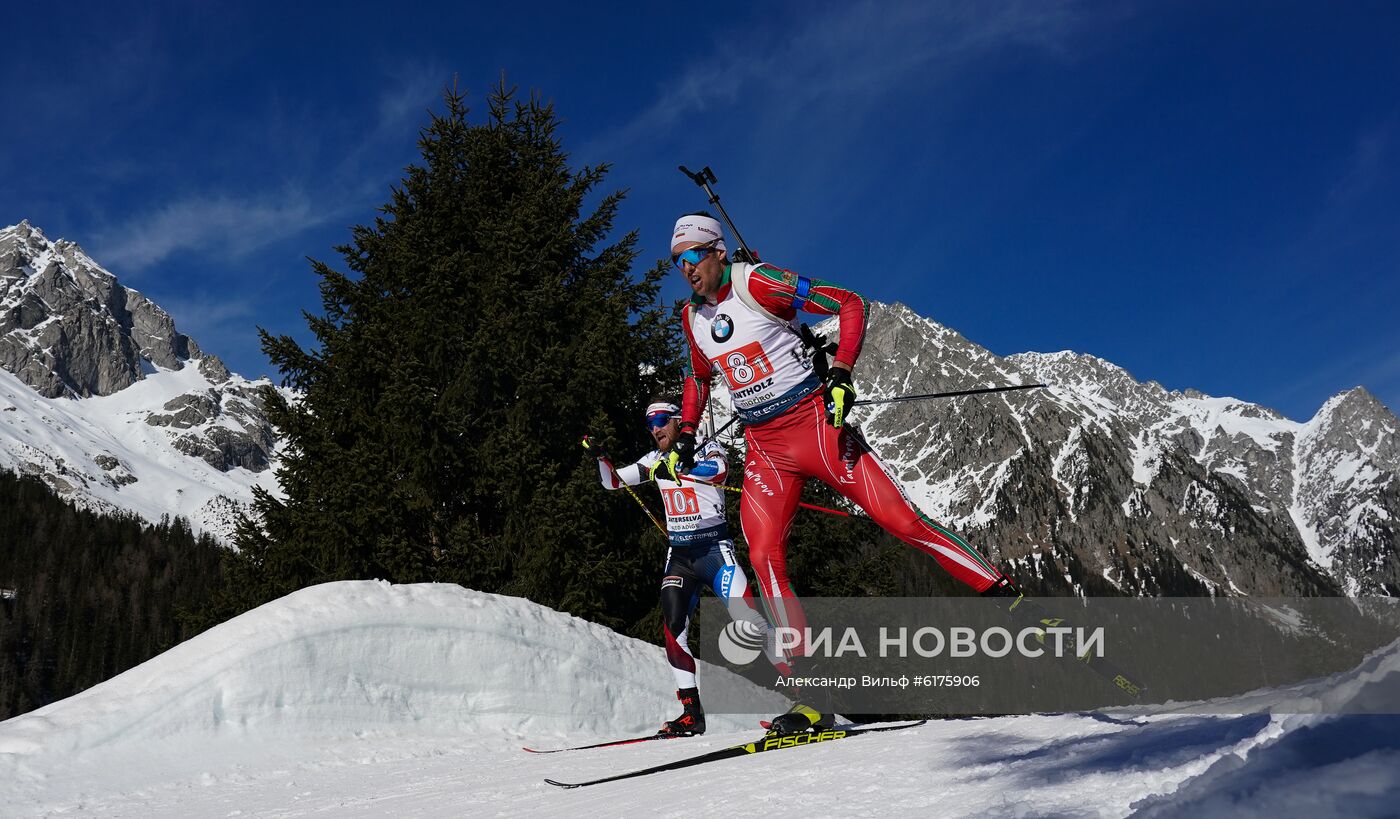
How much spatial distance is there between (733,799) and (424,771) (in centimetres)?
327

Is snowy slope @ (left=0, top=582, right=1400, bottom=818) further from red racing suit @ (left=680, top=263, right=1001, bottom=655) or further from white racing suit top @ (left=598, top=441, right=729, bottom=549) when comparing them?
white racing suit top @ (left=598, top=441, right=729, bottom=549)

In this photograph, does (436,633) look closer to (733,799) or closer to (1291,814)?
(733,799)

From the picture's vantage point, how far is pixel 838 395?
15.8 ft

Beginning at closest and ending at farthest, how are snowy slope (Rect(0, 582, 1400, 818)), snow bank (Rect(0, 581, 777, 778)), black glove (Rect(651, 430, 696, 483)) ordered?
1. snowy slope (Rect(0, 582, 1400, 818))
2. black glove (Rect(651, 430, 696, 483))
3. snow bank (Rect(0, 581, 777, 778))

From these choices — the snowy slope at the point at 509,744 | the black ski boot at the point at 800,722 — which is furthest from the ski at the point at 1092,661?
the black ski boot at the point at 800,722

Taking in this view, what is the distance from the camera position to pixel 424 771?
20.1 ft

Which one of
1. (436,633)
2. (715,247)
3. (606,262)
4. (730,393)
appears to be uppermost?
(606,262)

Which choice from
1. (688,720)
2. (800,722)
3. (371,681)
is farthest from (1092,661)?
(371,681)

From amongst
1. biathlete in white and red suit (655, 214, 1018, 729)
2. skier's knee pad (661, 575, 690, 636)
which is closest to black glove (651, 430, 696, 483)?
biathlete in white and red suit (655, 214, 1018, 729)

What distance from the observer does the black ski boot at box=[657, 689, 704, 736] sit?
22.8 feet

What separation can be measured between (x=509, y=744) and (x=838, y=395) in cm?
430

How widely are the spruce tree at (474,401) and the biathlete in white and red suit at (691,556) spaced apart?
14.4 feet

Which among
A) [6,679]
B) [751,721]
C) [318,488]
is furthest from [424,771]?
[6,679]

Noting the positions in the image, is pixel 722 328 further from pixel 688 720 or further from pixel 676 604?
pixel 688 720
